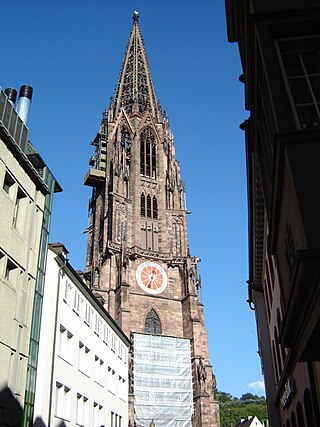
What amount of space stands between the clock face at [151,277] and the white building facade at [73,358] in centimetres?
1718

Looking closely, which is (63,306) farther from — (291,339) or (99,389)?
(291,339)

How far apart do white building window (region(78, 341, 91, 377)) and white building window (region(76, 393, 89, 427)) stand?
1.31m

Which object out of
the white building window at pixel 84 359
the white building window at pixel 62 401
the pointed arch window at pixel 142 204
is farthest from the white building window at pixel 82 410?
the pointed arch window at pixel 142 204

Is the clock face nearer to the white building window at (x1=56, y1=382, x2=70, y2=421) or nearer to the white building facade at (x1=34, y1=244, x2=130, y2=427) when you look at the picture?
the white building facade at (x1=34, y1=244, x2=130, y2=427)

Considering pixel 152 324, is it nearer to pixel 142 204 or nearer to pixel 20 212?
pixel 142 204

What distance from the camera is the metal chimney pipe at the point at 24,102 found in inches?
823

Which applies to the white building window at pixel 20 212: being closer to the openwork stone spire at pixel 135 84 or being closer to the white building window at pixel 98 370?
the white building window at pixel 98 370

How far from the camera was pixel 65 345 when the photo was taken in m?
22.3

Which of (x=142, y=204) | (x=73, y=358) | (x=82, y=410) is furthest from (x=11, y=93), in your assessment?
(x=142, y=204)

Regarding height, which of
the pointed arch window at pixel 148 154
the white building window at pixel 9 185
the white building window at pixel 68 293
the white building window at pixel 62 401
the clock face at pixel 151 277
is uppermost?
the pointed arch window at pixel 148 154

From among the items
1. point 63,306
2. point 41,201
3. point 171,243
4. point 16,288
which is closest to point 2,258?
point 16,288

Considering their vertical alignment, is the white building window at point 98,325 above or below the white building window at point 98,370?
above

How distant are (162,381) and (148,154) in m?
29.8

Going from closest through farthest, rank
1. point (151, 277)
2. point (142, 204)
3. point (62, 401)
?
point (62, 401) < point (151, 277) < point (142, 204)
